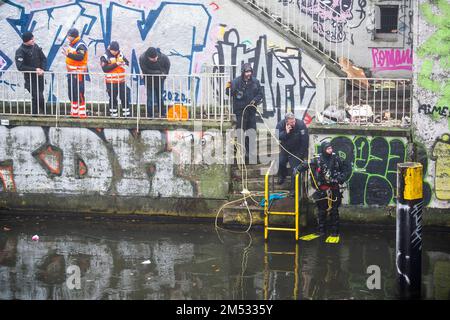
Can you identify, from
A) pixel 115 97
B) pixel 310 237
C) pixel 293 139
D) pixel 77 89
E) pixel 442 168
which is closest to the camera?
pixel 310 237

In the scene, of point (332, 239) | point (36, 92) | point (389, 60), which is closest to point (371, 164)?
point (332, 239)

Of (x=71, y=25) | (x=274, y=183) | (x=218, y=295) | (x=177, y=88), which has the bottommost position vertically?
(x=218, y=295)

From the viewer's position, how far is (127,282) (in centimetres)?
1148

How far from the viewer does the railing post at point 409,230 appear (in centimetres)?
1081

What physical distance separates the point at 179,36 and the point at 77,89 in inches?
128

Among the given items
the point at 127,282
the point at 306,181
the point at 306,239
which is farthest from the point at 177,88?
the point at 127,282

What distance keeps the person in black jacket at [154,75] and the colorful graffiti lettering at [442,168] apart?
17.2 ft

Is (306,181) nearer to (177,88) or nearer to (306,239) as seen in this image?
(306,239)

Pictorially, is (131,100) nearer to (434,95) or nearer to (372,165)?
(372,165)

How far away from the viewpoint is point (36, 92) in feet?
53.2

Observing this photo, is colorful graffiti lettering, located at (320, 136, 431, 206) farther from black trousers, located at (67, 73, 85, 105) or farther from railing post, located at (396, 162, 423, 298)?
black trousers, located at (67, 73, 85, 105)

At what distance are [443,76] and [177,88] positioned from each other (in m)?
6.01

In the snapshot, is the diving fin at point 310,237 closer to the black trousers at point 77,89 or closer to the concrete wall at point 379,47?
the black trousers at point 77,89

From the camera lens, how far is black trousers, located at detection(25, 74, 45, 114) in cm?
1594
